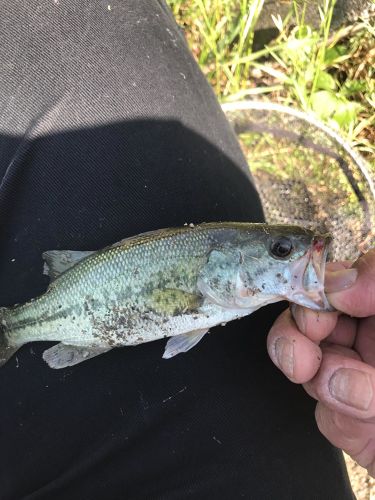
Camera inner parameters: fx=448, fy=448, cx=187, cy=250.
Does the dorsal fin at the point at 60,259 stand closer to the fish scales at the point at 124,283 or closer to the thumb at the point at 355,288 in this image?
the fish scales at the point at 124,283

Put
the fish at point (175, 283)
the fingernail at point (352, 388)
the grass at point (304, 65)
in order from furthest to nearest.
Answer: the grass at point (304, 65) → the fish at point (175, 283) → the fingernail at point (352, 388)

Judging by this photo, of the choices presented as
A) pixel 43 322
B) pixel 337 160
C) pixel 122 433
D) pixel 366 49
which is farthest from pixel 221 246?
pixel 366 49

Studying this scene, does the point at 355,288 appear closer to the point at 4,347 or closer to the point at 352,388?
the point at 352,388

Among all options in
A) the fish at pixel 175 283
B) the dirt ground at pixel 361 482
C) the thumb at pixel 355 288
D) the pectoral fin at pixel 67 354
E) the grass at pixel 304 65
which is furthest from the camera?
the grass at pixel 304 65

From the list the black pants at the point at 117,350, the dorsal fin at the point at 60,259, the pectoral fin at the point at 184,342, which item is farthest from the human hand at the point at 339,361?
the dorsal fin at the point at 60,259

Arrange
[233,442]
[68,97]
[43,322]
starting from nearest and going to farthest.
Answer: [43,322]
[233,442]
[68,97]

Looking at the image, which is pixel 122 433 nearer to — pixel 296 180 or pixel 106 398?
pixel 106 398

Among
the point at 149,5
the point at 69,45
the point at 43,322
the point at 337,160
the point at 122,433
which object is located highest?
the point at 149,5

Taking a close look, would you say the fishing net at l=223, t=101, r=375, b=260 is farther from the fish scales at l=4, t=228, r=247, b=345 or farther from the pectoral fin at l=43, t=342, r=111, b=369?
the pectoral fin at l=43, t=342, r=111, b=369

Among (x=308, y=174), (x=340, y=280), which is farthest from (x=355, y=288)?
(x=308, y=174)
